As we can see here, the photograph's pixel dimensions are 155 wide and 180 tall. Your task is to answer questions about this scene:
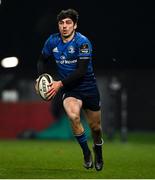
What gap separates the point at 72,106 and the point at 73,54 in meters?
0.73

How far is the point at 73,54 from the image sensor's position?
30.1 feet

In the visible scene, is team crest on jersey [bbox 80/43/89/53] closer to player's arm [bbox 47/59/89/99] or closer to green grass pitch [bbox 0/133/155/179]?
player's arm [bbox 47/59/89/99]

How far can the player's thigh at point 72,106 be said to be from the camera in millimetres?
8898

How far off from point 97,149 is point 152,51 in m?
11.8

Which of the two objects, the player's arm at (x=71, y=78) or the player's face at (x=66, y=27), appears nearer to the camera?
the player's arm at (x=71, y=78)

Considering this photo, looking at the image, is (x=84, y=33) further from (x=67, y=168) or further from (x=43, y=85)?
(x=43, y=85)

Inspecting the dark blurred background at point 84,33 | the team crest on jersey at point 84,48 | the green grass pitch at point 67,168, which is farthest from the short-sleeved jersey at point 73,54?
the dark blurred background at point 84,33

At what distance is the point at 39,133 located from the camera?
2309 cm

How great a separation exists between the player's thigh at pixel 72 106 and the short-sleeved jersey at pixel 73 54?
0.21 m

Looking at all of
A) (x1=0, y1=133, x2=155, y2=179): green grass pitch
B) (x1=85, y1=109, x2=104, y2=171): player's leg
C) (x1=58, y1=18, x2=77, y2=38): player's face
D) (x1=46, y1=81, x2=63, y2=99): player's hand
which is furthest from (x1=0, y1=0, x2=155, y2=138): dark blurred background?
(x1=46, y1=81, x2=63, y2=99): player's hand

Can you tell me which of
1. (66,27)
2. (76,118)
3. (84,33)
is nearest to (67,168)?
(76,118)

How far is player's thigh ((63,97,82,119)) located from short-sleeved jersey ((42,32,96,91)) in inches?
8.1

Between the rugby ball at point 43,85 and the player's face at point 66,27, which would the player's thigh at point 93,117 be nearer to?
the rugby ball at point 43,85

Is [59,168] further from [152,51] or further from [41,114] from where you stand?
[41,114]
